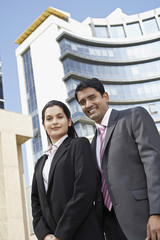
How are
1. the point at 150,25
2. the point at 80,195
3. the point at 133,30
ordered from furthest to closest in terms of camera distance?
the point at 133,30 < the point at 150,25 < the point at 80,195

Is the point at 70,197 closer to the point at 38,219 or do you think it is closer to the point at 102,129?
the point at 38,219

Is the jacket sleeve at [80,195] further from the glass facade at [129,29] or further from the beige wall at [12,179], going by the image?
the glass facade at [129,29]

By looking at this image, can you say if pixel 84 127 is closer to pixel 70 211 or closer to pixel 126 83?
pixel 126 83

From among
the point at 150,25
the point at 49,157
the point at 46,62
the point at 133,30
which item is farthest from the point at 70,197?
the point at 150,25

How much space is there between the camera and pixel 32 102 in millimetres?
43344

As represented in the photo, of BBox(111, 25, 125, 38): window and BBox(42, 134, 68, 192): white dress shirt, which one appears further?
BBox(111, 25, 125, 38): window

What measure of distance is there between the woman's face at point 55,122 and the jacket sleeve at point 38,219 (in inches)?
19.7

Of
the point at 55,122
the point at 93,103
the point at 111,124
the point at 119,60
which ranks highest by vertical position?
the point at 119,60

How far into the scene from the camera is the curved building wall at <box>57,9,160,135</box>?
3916 centimetres

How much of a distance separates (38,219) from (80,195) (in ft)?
1.83

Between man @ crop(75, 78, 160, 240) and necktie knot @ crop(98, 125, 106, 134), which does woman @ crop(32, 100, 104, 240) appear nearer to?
man @ crop(75, 78, 160, 240)

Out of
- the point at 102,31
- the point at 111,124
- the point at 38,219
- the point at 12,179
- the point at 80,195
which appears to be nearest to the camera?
the point at 80,195

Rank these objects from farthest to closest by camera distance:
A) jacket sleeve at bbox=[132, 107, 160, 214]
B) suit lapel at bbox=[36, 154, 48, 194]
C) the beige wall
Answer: the beige wall, suit lapel at bbox=[36, 154, 48, 194], jacket sleeve at bbox=[132, 107, 160, 214]

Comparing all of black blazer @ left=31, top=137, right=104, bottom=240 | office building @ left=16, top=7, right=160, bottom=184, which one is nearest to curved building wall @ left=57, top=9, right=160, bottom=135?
office building @ left=16, top=7, right=160, bottom=184
